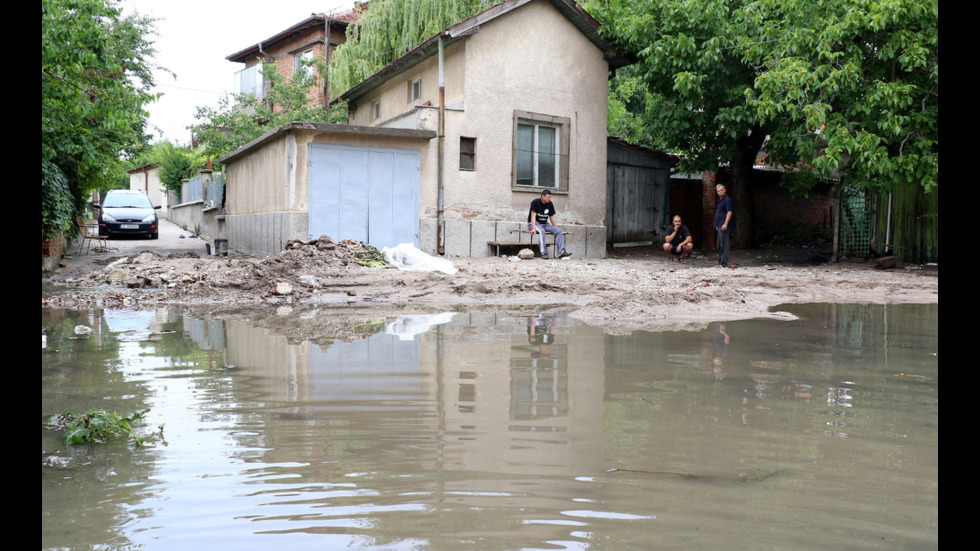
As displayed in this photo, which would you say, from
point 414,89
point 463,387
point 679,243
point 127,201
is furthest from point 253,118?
point 463,387

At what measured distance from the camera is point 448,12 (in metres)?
21.9

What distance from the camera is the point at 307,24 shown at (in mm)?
31469

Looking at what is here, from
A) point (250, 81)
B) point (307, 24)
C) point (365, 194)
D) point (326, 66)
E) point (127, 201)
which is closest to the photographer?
point (365, 194)

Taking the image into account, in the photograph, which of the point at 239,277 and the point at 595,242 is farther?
the point at 595,242

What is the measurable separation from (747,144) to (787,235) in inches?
183

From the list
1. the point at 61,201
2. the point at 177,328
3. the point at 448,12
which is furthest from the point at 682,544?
the point at 448,12

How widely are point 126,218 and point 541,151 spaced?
15129 mm

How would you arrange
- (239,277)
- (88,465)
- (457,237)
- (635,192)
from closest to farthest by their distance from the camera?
(88,465), (239,277), (457,237), (635,192)

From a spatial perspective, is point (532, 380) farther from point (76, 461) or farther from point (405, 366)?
point (76, 461)

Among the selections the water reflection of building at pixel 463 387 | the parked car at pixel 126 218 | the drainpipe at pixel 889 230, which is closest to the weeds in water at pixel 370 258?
the water reflection of building at pixel 463 387

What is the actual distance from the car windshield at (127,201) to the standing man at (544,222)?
16014mm

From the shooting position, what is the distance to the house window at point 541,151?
683 inches

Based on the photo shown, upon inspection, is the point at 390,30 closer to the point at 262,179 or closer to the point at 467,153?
the point at 262,179

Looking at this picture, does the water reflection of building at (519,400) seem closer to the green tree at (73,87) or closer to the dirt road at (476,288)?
the dirt road at (476,288)
